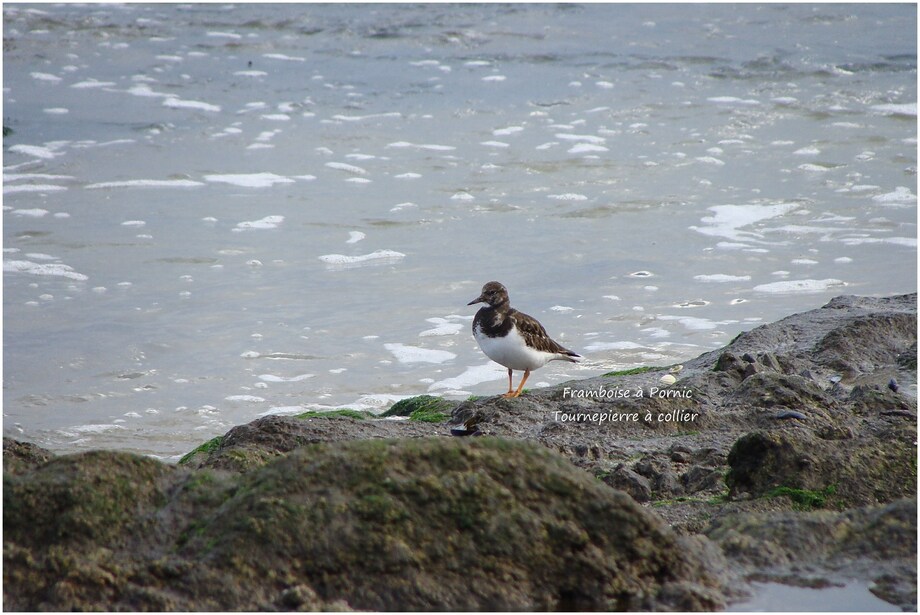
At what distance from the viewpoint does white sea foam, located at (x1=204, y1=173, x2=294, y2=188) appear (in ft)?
39.9

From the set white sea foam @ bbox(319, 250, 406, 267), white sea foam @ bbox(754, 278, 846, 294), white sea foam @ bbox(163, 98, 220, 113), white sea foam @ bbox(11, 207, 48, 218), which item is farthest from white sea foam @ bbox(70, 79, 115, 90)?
white sea foam @ bbox(754, 278, 846, 294)

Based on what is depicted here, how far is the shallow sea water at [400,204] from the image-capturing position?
Answer: 7.58m

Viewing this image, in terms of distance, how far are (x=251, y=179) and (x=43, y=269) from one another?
139 inches

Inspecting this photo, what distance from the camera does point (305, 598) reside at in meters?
2.58

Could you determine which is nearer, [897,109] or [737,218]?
[737,218]

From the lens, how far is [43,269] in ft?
30.7

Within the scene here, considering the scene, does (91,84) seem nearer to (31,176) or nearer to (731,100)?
(31,176)

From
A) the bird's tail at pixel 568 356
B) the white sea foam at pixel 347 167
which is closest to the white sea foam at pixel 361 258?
the white sea foam at pixel 347 167

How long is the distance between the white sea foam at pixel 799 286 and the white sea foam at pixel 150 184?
6.93 meters

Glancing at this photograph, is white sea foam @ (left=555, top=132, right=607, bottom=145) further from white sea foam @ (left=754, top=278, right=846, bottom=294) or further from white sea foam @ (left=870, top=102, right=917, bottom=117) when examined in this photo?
white sea foam @ (left=754, top=278, right=846, bottom=294)

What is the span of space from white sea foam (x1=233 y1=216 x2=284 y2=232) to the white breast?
5.00 metres

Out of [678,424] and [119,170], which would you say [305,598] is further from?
[119,170]

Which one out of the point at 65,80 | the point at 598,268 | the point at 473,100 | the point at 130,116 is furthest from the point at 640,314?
the point at 65,80

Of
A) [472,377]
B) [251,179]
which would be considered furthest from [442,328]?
[251,179]
